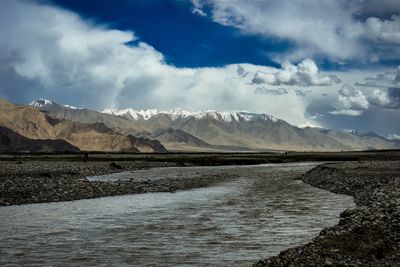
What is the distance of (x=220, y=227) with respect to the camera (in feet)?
86.2

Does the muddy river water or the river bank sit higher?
the river bank

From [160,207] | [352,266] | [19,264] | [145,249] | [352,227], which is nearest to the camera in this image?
[352,266]

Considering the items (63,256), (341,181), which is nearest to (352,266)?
(63,256)

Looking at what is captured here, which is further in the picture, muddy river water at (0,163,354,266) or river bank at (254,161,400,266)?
muddy river water at (0,163,354,266)

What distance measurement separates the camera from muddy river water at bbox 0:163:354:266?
1894cm

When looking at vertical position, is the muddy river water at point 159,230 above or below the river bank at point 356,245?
below

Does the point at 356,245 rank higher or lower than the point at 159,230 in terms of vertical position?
higher

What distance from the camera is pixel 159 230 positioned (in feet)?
82.7

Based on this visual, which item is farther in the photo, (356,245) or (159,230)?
(159,230)

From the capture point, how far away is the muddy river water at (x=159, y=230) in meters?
18.9

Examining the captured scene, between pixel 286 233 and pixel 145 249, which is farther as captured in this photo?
pixel 286 233

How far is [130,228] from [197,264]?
8.96 m

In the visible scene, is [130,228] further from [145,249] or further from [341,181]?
[341,181]

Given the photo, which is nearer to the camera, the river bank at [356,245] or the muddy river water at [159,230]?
the river bank at [356,245]
